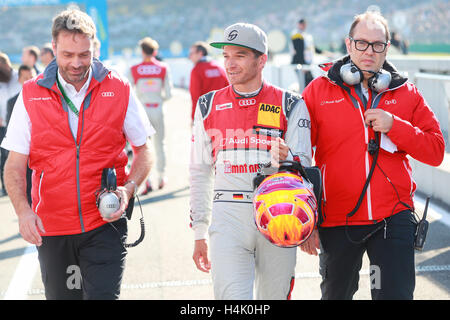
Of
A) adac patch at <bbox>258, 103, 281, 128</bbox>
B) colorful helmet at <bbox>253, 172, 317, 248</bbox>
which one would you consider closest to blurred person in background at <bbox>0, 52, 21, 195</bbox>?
adac patch at <bbox>258, 103, 281, 128</bbox>

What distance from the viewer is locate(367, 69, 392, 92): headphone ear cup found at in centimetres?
357

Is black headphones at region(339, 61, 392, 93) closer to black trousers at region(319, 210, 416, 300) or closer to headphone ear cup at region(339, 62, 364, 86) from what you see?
headphone ear cup at region(339, 62, 364, 86)

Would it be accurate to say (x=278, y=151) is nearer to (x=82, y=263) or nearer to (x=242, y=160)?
(x=242, y=160)

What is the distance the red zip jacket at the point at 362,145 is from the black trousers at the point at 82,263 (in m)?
1.24

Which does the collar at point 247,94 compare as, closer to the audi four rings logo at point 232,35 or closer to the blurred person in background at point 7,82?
the audi four rings logo at point 232,35

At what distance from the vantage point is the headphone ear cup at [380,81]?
3.57 m

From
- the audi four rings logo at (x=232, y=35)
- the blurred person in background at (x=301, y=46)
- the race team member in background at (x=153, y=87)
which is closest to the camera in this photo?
the audi four rings logo at (x=232, y=35)

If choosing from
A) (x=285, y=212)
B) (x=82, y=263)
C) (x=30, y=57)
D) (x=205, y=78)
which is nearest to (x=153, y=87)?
(x=205, y=78)

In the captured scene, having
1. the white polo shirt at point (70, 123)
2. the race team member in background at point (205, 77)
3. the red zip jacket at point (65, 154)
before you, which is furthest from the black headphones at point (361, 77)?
the race team member in background at point (205, 77)

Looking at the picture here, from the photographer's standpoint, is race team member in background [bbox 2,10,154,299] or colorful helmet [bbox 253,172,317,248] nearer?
colorful helmet [bbox 253,172,317,248]

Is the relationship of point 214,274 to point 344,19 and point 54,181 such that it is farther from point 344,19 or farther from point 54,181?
point 344,19

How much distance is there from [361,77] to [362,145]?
40 centimetres

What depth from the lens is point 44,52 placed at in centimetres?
905

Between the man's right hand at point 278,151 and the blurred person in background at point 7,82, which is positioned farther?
the blurred person in background at point 7,82
